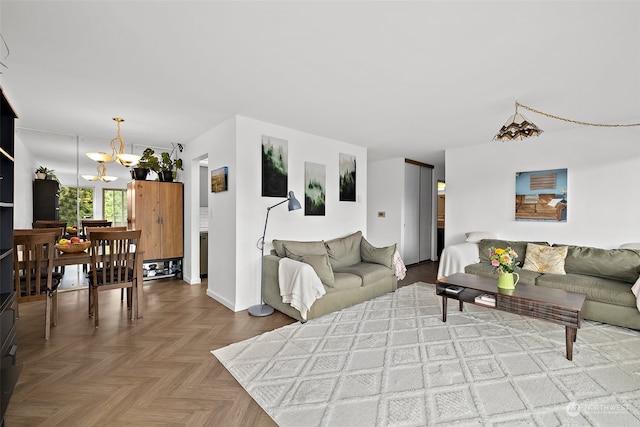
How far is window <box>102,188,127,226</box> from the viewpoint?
589 centimetres

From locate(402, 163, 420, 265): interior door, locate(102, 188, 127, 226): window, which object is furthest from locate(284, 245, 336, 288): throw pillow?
locate(102, 188, 127, 226): window

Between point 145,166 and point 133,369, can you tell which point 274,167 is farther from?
point 133,369

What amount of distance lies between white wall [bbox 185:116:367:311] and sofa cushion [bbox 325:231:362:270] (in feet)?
1.42

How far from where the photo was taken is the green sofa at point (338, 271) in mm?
3393

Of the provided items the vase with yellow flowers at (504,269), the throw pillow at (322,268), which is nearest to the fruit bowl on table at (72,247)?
the throw pillow at (322,268)

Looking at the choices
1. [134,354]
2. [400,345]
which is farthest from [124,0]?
[400,345]

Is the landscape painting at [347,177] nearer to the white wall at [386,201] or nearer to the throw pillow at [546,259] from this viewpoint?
the white wall at [386,201]

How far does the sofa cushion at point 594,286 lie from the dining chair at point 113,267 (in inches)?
186

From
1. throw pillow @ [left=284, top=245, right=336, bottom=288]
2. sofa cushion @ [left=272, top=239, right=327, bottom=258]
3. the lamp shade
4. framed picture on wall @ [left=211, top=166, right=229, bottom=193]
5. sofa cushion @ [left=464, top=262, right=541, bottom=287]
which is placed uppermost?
the lamp shade

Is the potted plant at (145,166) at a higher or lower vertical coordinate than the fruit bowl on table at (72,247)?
higher

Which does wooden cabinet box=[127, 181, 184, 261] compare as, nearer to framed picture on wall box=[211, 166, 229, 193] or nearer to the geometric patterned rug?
framed picture on wall box=[211, 166, 229, 193]

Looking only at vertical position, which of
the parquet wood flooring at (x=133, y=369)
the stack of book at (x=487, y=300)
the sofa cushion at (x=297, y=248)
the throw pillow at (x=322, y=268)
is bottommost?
the parquet wood flooring at (x=133, y=369)

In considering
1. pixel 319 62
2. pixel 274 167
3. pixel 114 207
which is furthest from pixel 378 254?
pixel 114 207

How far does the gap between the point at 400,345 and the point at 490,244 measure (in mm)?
2694
